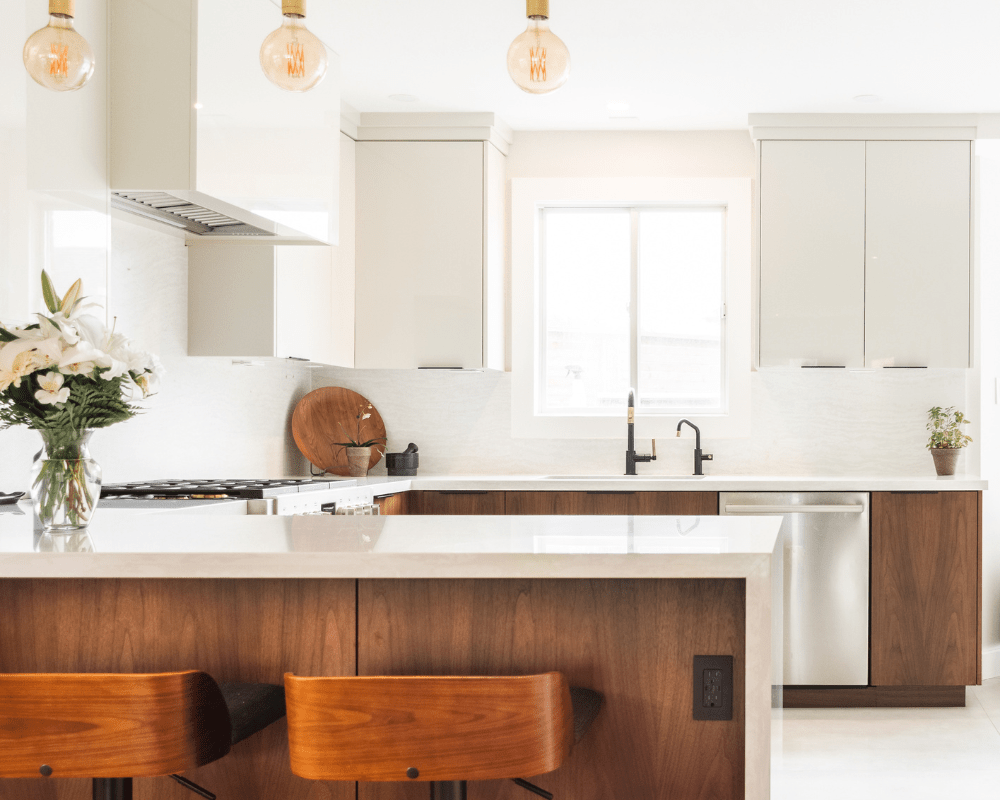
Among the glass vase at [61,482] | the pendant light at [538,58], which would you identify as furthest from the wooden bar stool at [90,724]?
the pendant light at [538,58]

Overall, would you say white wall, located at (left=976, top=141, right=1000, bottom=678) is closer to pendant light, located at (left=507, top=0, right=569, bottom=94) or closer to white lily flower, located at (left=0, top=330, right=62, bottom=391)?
pendant light, located at (left=507, top=0, right=569, bottom=94)

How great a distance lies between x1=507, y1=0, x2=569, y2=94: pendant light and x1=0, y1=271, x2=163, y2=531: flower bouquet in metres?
0.89

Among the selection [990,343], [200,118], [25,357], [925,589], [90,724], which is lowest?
[925,589]

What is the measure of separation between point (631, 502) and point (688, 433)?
78 centimetres

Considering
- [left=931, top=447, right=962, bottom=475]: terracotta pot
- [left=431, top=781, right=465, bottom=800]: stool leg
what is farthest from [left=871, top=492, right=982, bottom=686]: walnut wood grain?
[left=431, top=781, right=465, bottom=800]: stool leg

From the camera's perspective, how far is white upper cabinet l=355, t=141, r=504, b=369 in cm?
446

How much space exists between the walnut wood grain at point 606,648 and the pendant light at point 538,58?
89 centimetres

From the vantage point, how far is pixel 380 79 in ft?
13.2

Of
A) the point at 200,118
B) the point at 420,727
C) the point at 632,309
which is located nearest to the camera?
the point at 420,727

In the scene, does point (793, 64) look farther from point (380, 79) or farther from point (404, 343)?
point (404, 343)

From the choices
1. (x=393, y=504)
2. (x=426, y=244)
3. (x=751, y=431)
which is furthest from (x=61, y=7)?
(x=751, y=431)

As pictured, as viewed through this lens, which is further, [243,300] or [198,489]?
[243,300]

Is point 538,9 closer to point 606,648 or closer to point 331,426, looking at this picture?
point 606,648

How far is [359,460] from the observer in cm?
446
